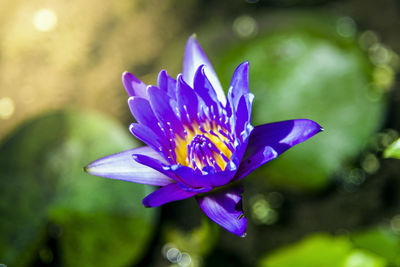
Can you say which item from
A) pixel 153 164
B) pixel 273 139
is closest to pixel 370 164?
pixel 273 139

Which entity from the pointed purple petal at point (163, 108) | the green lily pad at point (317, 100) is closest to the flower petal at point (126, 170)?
the pointed purple petal at point (163, 108)

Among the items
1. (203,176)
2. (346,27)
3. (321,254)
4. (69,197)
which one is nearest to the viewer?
(203,176)

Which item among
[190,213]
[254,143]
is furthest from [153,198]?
[190,213]

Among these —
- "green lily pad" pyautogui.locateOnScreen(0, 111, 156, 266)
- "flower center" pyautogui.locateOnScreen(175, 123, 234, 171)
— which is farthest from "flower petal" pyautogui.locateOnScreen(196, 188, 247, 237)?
"green lily pad" pyautogui.locateOnScreen(0, 111, 156, 266)

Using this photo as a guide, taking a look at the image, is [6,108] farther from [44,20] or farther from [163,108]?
[163,108]

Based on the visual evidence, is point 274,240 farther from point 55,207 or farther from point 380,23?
point 380,23

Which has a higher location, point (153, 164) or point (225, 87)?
point (225, 87)

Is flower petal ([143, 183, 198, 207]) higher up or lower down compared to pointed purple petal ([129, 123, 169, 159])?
lower down

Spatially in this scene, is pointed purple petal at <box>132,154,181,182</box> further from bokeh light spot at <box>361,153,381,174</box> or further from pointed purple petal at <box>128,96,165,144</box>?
bokeh light spot at <box>361,153,381,174</box>
